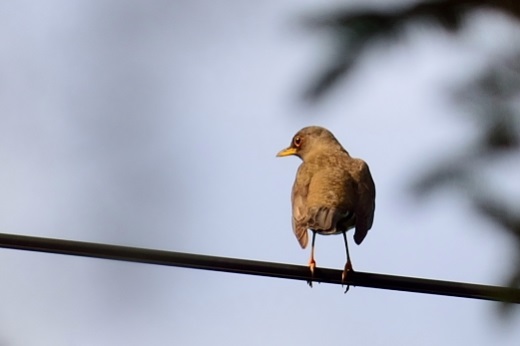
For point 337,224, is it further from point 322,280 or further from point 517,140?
point 517,140

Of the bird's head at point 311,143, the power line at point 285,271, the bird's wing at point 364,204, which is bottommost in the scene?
the power line at point 285,271

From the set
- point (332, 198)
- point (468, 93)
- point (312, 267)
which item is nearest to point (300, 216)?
point (332, 198)

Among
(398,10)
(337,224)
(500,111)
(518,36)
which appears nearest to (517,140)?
(500,111)

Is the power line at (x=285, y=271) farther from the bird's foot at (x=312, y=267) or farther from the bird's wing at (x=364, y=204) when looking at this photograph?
the bird's wing at (x=364, y=204)

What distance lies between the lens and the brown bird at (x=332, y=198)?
22.2 feet

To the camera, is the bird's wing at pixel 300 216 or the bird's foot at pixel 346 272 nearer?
the bird's foot at pixel 346 272

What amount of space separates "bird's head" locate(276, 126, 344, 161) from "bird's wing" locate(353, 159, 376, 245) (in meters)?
1.13

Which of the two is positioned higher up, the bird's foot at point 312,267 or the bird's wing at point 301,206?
the bird's wing at point 301,206

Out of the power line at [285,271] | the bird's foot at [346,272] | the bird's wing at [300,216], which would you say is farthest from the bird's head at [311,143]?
the power line at [285,271]

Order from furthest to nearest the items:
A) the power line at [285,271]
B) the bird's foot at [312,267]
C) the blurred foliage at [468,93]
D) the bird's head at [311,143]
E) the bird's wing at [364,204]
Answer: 1. the bird's head at [311,143]
2. the bird's wing at [364,204]
3. the bird's foot at [312,267]
4. the power line at [285,271]
5. the blurred foliage at [468,93]

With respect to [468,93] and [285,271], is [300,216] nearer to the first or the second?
[285,271]

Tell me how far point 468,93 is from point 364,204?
5.18 meters

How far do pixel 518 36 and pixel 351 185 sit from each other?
534cm

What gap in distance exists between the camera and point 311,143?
880 cm
